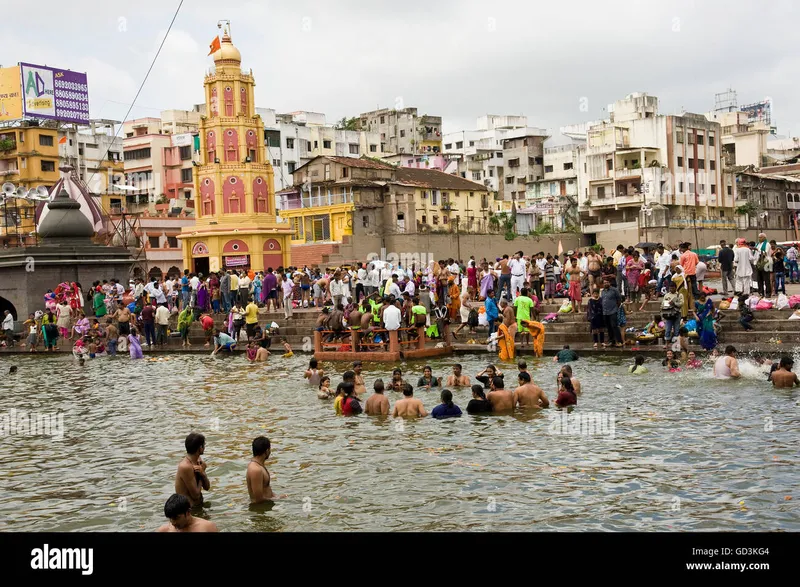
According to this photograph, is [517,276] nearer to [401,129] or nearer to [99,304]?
[99,304]

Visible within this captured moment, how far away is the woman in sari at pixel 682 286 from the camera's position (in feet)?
71.1

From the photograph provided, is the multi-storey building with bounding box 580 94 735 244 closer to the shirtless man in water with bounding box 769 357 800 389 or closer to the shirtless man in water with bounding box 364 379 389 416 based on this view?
the shirtless man in water with bounding box 769 357 800 389

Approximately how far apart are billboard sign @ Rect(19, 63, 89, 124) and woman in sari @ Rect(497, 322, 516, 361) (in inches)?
1849

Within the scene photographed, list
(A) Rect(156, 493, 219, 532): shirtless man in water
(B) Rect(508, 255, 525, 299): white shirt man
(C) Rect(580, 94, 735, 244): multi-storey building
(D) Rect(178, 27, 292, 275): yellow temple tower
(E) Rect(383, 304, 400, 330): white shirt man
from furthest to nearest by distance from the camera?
(C) Rect(580, 94, 735, 244): multi-storey building
(D) Rect(178, 27, 292, 275): yellow temple tower
(B) Rect(508, 255, 525, 299): white shirt man
(E) Rect(383, 304, 400, 330): white shirt man
(A) Rect(156, 493, 219, 532): shirtless man in water

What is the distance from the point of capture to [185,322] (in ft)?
98.2

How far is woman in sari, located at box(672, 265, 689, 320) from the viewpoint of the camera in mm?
21661

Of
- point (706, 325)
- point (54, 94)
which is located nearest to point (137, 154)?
point (54, 94)

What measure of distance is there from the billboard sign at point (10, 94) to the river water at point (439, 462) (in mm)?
44764

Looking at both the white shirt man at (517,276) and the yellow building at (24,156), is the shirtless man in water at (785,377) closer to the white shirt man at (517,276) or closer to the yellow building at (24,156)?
the white shirt man at (517,276)

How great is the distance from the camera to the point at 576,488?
11.4 meters

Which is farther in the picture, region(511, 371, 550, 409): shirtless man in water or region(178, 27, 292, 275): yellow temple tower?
region(178, 27, 292, 275): yellow temple tower

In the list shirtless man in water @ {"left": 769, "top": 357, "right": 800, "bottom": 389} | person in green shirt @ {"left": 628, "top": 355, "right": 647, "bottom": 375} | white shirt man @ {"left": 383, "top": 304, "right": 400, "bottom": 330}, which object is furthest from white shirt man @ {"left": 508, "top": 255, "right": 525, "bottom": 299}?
shirtless man in water @ {"left": 769, "top": 357, "right": 800, "bottom": 389}
